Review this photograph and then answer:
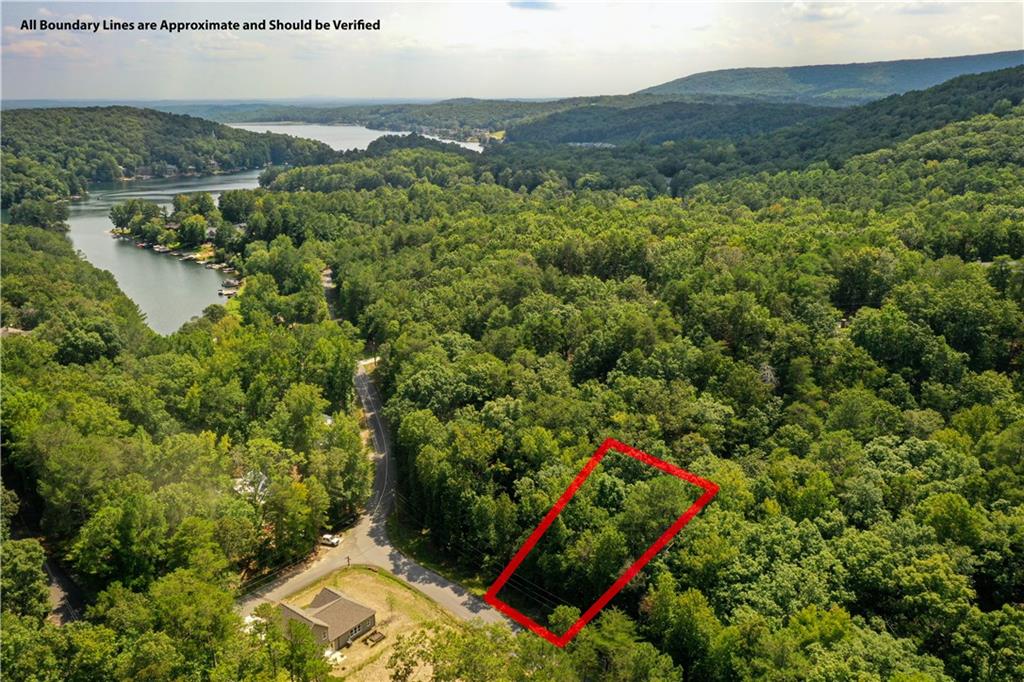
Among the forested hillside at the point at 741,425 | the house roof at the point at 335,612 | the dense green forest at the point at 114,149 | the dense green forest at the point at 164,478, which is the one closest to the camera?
the dense green forest at the point at 164,478

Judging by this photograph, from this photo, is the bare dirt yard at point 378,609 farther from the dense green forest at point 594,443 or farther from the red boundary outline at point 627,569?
the red boundary outline at point 627,569

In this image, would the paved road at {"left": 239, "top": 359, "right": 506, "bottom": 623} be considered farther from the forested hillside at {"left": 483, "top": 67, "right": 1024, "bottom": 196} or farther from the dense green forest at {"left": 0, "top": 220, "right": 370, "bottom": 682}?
the forested hillside at {"left": 483, "top": 67, "right": 1024, "bottom": 196}

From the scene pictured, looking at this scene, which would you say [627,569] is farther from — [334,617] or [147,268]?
[147,268]

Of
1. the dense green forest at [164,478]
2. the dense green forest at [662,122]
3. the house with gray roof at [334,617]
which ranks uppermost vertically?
the dense green forest at [662,122]

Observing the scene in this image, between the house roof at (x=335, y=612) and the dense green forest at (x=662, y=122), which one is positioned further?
the dense green forest at (x=662, y=122)

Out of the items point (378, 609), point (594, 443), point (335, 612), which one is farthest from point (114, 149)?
point (335, 612)

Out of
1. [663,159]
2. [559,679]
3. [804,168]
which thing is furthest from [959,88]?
[559,679]

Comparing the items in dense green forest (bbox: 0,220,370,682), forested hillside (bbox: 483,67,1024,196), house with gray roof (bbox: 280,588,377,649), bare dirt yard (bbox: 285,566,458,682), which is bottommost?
bare dirt yard (bbox: 285,566,458,682)

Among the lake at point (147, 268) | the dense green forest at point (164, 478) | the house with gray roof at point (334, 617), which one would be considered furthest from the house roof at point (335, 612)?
the lake at point (147, 268)

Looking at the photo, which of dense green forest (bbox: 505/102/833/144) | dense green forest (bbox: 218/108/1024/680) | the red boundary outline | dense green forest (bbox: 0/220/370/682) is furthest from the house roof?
dense green forest (bbox: 505/102/833/144)
